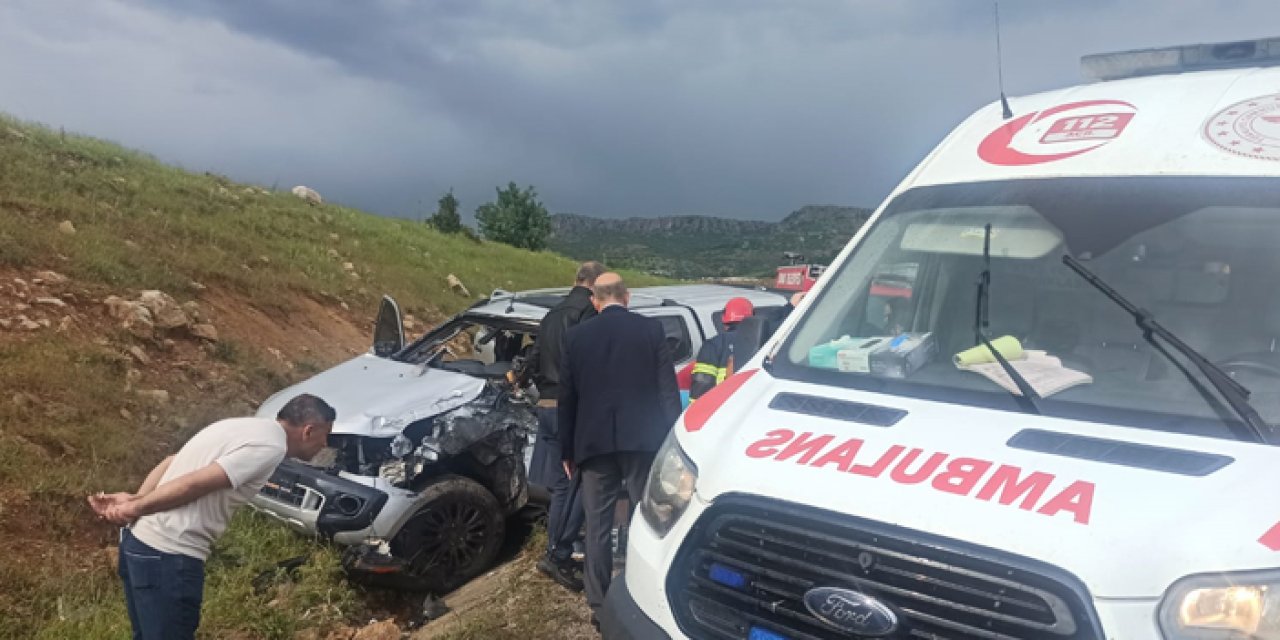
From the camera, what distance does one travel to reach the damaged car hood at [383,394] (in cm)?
536

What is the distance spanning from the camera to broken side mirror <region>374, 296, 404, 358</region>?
662 centimetres

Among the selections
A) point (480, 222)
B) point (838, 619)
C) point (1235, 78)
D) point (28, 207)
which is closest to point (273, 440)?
point (838, 619)

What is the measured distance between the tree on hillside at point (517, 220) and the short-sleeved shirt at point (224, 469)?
49712 millimetres

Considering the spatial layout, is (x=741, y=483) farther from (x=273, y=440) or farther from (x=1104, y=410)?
(x=273, y=440)

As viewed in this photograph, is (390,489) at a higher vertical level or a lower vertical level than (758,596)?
lower

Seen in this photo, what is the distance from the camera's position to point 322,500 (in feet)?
16.6

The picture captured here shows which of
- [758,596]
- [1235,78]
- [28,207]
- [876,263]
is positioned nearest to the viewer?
[758,596]

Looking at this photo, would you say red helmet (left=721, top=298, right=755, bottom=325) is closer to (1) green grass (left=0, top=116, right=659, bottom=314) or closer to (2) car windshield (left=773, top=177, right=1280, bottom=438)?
(2) car windshield (left=773, top=177, right=1280, bottom=438)

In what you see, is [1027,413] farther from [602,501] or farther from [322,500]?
[322,500]

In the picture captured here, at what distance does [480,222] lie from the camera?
55719 mm

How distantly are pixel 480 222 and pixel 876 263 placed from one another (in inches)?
2122

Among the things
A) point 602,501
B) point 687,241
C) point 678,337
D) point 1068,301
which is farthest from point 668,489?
point 687,241

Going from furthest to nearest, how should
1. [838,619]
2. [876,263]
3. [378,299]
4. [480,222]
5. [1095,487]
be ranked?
[480,222] < [378,299] < [876,263] < [838,619] < [1095,487]

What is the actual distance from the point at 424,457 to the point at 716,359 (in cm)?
191
